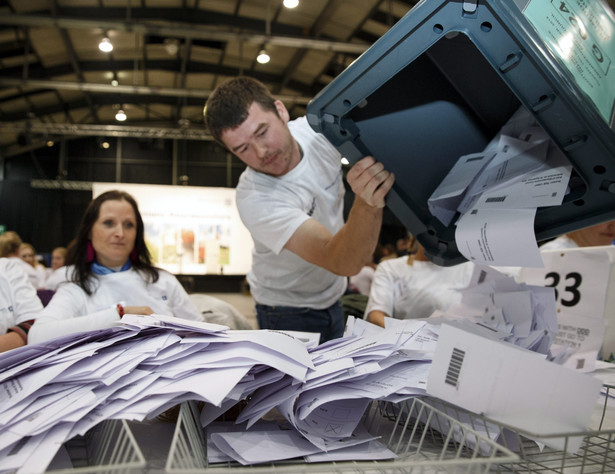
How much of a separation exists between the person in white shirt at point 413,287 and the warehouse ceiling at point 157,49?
14.9ft

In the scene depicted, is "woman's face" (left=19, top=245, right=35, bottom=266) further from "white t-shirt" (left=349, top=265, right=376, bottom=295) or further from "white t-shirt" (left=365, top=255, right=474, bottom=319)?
"white t-shirt" (left=365, top=255, right=474, bottom=319)

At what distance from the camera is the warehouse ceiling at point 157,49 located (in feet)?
20.1

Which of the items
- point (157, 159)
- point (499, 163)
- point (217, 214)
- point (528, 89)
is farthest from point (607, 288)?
point (157, 159)

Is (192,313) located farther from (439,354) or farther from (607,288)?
(439,354)

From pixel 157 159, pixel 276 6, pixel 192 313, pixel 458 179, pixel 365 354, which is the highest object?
pixel 276 6

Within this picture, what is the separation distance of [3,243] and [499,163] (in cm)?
468

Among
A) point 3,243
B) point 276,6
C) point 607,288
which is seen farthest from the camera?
point 276,6

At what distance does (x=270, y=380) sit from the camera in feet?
1.67

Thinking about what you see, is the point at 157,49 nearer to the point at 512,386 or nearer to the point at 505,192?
the point at 505,192

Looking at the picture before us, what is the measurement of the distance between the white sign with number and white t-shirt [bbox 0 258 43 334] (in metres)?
1.25

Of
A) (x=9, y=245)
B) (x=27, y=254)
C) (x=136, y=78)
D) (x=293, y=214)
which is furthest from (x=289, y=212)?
(x=136, y=78)

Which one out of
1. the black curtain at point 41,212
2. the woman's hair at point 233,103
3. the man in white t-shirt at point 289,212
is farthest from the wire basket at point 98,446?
the black curtain at point 41,212

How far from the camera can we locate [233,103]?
1.16 m

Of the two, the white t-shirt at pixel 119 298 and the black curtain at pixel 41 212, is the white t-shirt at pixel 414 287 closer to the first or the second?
the white t-shirt at pixel 119 298
